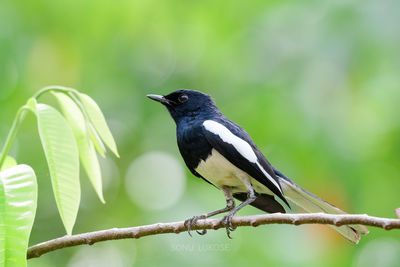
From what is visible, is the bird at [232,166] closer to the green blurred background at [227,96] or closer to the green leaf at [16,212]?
the green blurred background at [227,96]

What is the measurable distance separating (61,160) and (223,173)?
1.63m

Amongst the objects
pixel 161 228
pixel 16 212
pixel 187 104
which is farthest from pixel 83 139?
pixel 187 104

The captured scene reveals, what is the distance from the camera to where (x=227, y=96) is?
20.1ft

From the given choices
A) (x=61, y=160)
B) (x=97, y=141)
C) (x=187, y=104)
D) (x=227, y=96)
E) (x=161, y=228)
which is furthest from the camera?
(x=227, y=96)

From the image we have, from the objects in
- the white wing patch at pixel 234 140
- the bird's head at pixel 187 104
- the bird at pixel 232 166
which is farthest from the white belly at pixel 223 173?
the bird's head at pixel 187 104

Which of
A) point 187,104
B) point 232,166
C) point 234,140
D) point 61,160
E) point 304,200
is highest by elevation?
point 61,160

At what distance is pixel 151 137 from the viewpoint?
6109 mm

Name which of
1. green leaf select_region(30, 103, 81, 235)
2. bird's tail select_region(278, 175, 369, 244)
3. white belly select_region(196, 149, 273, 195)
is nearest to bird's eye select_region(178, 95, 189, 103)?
white belly select_region(196, 149, 273, 195)

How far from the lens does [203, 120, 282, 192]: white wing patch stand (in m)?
3.25

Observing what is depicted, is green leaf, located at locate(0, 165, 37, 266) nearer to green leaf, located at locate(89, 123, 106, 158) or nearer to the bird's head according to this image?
green leaf, located at locate(89, 123, 106, 158)

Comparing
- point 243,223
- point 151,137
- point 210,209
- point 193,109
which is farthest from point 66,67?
point 243,223

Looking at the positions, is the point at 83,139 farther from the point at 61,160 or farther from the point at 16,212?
the point at 16,212

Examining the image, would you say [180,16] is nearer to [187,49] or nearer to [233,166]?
[187,49]

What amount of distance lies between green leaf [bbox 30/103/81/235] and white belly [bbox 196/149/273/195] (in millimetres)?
1522
